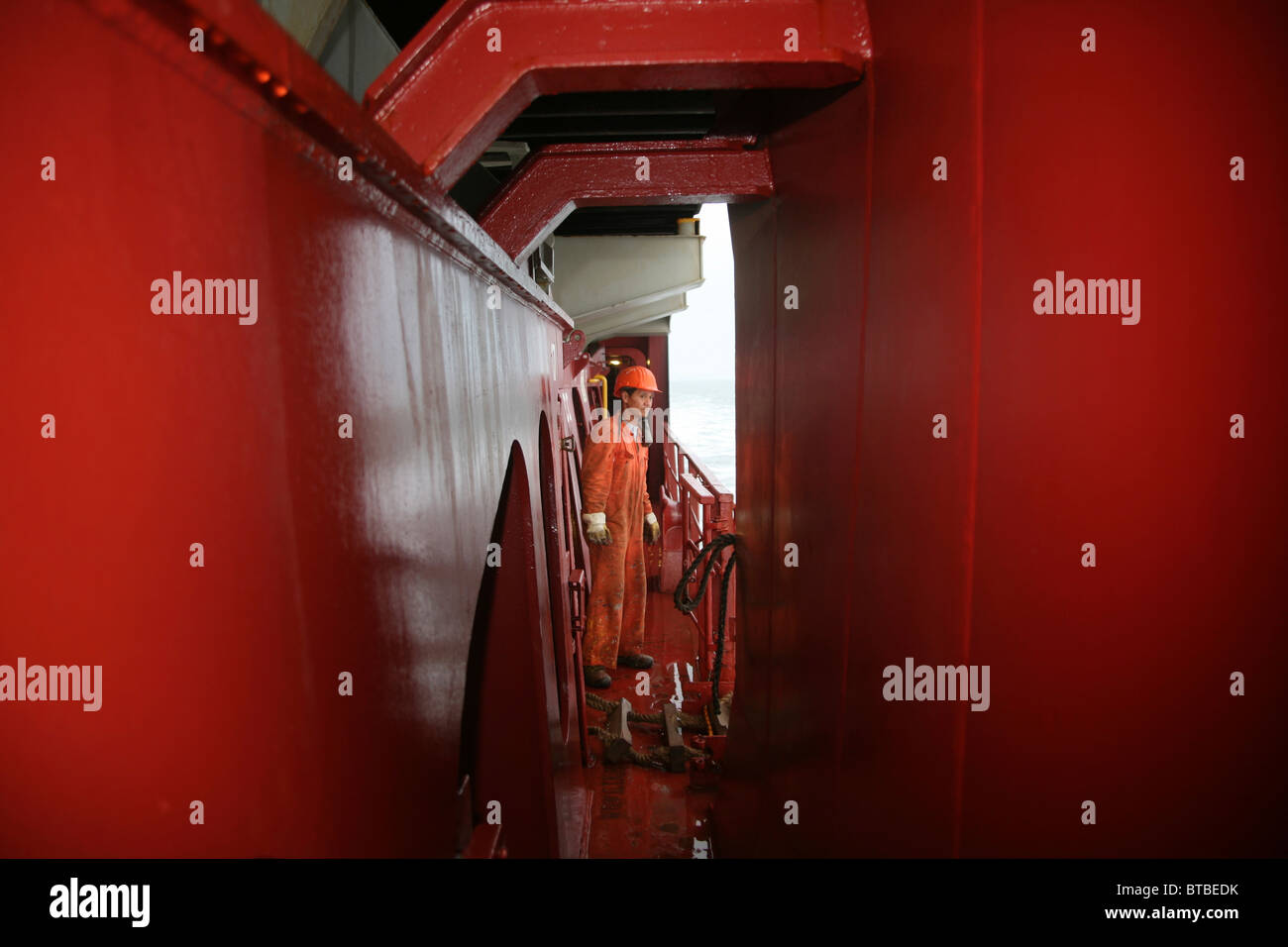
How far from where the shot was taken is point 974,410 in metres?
1.15

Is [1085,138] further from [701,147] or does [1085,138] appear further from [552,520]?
[552,520]

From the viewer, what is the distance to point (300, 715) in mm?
871

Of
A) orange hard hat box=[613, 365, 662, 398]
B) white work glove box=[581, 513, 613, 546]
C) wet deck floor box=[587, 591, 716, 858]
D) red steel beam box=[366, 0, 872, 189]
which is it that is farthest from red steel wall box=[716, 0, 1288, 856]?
orange hard hat box=[613, 365, 662, 398]

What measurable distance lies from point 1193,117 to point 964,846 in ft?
4.03

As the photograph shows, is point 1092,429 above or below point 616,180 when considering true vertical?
below

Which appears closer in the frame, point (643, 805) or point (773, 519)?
point (773, 519)

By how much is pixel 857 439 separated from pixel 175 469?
1.32 meters

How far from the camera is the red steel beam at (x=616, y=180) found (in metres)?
2.43

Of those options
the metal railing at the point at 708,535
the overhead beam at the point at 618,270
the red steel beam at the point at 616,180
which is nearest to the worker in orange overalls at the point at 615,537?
the metal railing at the point at 708,535

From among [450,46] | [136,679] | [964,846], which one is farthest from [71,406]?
[964,846]

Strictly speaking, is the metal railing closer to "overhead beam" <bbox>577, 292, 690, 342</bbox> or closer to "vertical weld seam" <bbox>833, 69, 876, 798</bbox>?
A: "vertical weld seam" <bbox>833, 69, 876, 798</bbox>

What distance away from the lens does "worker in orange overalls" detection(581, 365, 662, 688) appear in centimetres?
547

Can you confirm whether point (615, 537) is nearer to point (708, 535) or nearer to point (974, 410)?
point (708, 535)

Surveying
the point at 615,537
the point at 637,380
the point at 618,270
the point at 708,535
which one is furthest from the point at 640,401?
the point at 618,270
